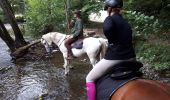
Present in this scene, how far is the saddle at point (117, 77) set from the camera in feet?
15.4

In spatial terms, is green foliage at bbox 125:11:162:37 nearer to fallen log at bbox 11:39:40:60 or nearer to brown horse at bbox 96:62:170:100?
brown horse at bbox 96:62:170:100

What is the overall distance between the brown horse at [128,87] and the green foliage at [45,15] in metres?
13.9

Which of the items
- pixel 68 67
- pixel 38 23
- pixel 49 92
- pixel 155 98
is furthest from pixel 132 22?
pixel 38 23

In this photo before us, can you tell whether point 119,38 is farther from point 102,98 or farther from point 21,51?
point 21,51

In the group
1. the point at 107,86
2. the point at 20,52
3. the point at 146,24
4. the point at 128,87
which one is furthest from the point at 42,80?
the point at 128,87

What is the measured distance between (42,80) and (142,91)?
6.71 m

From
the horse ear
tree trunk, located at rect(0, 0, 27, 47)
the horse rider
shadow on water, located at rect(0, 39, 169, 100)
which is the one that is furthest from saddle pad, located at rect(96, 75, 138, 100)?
tree trunk, located at rect(0, 0, 27, 47)

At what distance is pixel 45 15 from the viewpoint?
1881 centimetres

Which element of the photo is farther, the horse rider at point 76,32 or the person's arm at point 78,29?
the person's arm at point 78,29

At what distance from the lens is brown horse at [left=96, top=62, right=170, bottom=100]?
4215 millimetres

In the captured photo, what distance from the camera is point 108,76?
505cm

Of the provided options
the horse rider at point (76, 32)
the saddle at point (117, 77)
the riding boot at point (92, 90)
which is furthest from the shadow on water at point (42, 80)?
the saddle at point (117, 77)

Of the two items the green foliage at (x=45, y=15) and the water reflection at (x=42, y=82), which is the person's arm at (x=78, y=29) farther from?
the green foliage at (x=45, y=15)

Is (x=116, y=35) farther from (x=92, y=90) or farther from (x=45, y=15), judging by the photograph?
(x=45, y=15)
